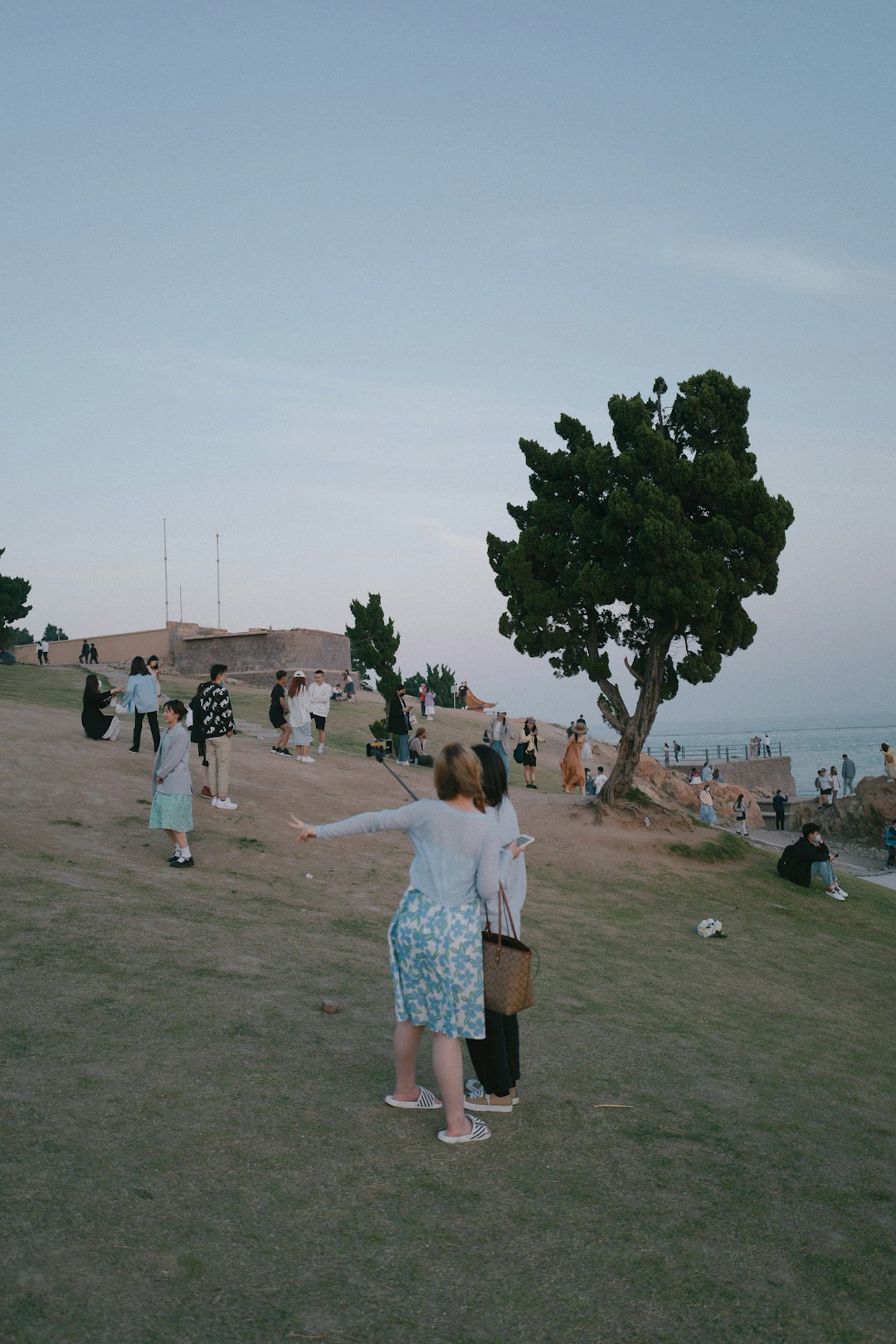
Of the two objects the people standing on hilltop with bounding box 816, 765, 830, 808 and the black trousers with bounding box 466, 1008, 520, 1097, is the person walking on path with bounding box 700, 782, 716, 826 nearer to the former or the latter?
the people standing on hilltop with bounding box 816, 765, 830, 808

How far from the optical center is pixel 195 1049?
5.22 meters

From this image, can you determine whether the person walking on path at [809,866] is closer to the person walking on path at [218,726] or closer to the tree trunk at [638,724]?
the tree trunk at [638,724]

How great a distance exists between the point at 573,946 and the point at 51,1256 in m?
7.17

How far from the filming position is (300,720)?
18109mm

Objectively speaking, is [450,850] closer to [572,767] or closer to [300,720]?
[300,720]

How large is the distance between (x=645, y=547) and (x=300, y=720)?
709 cm

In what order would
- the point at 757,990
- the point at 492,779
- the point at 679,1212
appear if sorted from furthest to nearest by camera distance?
the point at 757,990 → the point at 492,779 → the point at 679,1212

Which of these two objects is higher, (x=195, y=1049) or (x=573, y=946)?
(x=195, y=1049)

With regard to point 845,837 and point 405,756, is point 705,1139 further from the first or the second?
point 845,837

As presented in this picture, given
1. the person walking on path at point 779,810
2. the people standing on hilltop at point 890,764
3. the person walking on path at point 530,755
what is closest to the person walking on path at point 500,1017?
the person walking on path at point 530,755

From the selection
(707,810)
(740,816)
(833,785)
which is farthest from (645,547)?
(833,785)

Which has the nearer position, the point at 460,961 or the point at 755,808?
the point at 460,961

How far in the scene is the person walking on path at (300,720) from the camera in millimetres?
17953

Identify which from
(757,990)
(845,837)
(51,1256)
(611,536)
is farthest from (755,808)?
(51,1256)
